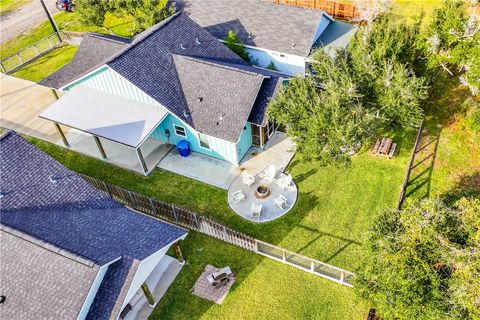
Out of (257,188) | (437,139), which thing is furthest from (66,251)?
(437,139)

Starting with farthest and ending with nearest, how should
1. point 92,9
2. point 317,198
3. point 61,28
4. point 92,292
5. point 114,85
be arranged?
point 61,28 → point 92,9 → point 114,85 → point 317,198 → point 92,292

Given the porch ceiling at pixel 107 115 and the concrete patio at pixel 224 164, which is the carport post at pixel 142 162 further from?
the concrete patio at pixel 224 164

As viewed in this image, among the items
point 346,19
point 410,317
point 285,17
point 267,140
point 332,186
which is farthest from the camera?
point 346,19

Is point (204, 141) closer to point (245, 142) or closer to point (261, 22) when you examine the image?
point (245, 142)

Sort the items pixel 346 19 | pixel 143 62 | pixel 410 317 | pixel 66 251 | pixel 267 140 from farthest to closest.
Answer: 1. pixel 346 19
2. pixel 267 140
3. pixel 143 62
4. pixel 66 251
5. pixel 410 317

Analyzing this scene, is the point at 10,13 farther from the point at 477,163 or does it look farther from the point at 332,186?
the point at 477,163

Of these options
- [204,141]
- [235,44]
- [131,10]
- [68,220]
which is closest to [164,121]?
[204,141]

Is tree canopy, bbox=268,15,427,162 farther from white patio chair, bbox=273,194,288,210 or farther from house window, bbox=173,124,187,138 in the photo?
house window, bbox=173,124,187,138
